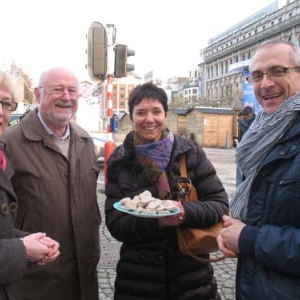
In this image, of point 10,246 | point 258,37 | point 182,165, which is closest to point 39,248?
point 10,246

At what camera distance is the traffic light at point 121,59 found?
25.8ft

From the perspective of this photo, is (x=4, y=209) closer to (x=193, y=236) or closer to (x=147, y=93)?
(x=193, y=236)

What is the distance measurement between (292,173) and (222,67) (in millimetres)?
100960

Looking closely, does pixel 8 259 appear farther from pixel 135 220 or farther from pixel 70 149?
pixel 70 149

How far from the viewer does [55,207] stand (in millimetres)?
2436

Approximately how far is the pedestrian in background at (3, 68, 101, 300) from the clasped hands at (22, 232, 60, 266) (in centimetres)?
54

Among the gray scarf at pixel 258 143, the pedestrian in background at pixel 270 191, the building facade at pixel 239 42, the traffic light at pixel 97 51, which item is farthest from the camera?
the building facade at pixel 239 42

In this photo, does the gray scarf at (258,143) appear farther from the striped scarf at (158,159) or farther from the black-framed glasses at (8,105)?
the black-framed glasses at (8,105)

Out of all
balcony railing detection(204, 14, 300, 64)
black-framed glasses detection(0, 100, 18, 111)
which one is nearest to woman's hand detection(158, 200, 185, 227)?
black-framed glasses detection(0, 100, 18, 111)

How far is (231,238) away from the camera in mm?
1758

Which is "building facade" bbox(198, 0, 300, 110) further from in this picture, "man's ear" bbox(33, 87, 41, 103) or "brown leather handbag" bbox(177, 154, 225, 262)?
"brown leather handbag" bbox(177, 154, 225, 262)

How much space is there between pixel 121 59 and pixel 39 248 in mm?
6557

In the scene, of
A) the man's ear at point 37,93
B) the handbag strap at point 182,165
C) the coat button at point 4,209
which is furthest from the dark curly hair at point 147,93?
the coat button at point 4,209

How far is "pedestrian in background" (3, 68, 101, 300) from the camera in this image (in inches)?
94.7
